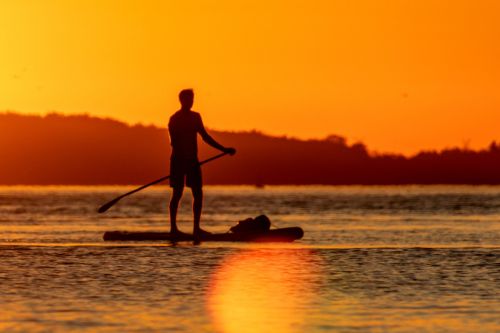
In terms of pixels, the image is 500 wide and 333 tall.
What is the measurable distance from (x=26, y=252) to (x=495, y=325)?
11.4 metres

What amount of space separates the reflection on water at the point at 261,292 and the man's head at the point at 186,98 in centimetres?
352

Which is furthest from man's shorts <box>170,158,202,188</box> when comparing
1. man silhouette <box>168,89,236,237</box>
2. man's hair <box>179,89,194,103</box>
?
man's hair <box>179,89,194,103</box>

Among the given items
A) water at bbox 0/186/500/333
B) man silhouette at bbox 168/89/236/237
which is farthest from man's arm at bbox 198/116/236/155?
water at bbox 0/186/500/333

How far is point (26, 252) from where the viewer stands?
22.4 m

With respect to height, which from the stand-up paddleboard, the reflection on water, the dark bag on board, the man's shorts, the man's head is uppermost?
the man's head

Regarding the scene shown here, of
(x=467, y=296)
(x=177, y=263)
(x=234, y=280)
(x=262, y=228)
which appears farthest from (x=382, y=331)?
(x=262, y=228)

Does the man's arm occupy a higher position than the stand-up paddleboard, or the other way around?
the man's arm

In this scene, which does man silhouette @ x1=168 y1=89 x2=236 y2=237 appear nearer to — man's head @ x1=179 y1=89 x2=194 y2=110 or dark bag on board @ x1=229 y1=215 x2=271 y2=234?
man's head @ x1=179 y1=89 x2=194 y2=110

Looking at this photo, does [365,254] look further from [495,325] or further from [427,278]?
[495,325]

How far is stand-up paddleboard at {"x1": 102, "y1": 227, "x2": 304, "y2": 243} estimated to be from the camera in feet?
80.3

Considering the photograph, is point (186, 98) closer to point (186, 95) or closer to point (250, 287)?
point (186, 95)

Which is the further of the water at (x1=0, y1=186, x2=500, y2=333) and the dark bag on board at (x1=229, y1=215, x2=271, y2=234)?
the dark bag on board at (x1=229, y1=215, x2=271, y2=234)

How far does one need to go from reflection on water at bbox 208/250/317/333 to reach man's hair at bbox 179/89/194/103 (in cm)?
357

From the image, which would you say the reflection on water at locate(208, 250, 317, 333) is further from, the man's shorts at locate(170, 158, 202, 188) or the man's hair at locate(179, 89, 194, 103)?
the man's hair at locate(179, 89, 194, 103)
